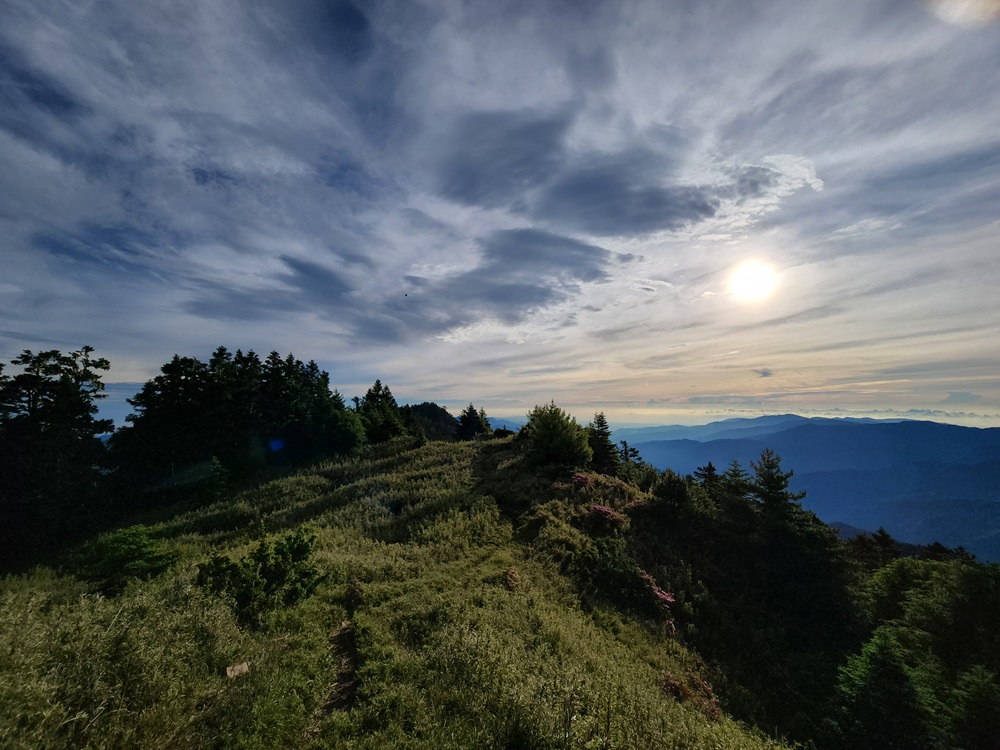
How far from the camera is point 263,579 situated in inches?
503

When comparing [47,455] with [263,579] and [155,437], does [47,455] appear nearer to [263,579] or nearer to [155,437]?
[155,437]

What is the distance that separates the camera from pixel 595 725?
752 cm

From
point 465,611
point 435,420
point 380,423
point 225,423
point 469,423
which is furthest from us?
point 435,420

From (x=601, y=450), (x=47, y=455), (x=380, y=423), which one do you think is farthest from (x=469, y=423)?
(x=47, y=455)

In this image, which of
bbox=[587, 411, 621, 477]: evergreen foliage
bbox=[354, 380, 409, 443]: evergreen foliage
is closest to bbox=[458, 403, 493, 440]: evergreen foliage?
bbox=[354, 380, 409, 443]: evergreen foliage

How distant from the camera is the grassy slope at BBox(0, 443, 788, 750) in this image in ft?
21.6

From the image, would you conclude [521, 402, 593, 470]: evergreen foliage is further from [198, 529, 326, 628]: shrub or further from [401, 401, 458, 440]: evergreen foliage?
[401, 401, 458, 440]: evergreen foliage

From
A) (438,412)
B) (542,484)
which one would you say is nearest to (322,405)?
(542,484)

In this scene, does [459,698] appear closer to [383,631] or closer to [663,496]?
[383,631]

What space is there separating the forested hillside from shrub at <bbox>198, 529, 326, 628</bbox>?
0.09 m

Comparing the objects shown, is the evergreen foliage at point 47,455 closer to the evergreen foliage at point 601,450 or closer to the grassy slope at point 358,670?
A: the grassy slope at point 358,670

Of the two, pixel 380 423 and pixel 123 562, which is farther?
pixel 380 423

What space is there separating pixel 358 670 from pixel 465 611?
3876 millimetres

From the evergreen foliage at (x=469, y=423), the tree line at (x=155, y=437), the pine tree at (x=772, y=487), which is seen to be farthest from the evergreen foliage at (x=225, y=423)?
the pine tree at (x=772, y=487)
